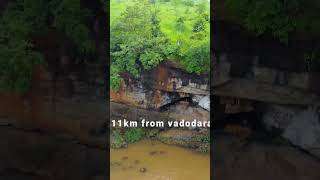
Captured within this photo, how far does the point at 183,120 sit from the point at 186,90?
563mm

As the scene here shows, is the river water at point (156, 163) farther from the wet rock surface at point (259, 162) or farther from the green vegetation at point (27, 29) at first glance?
the green vegetation at point (27, 29)

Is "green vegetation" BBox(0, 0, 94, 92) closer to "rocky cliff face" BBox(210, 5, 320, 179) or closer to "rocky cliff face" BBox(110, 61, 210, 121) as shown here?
"rocky cliff face" BBox(110, 61, 210, 121)

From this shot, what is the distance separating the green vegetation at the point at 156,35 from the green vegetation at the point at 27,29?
140 centimetres

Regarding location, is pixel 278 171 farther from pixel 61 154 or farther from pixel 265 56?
pixel 61 154

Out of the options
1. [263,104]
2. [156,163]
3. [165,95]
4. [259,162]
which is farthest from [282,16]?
[156,163]

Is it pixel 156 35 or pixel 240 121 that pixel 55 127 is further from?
pixel 240 121

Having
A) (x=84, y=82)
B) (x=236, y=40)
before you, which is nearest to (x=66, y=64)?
(x=84, y=82)

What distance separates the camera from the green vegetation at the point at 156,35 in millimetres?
7706

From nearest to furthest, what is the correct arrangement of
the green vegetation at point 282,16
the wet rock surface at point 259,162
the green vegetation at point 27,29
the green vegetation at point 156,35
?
the green vegetation at point 282,16 → the wet rock surface at point 259,162 → the green vegetation at point 27,29 → the green vegetation at point 156,35

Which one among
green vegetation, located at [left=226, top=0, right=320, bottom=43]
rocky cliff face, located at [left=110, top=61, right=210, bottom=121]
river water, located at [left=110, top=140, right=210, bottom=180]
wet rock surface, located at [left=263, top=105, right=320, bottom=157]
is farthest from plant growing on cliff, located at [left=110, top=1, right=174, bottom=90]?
wet rock surface, located at [left=263, top=105, right=320, bottom=157]

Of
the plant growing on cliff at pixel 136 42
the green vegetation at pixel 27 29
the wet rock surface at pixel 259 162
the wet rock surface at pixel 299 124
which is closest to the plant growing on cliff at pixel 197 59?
the plant growing on cliff at pixel 136 42

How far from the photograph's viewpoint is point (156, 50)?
307 inches

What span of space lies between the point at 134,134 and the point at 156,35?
69.5 inches

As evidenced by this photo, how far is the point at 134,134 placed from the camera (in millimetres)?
7836
